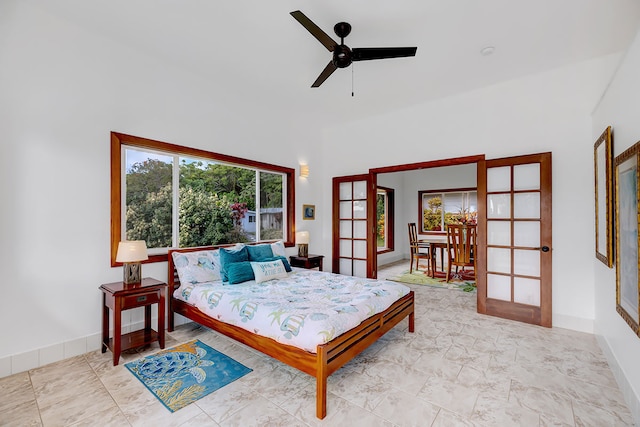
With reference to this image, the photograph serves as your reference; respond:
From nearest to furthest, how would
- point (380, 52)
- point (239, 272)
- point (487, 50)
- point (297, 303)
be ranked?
point (380, 52) → point (297, 303) → point (487, 50) → point (239, 272)

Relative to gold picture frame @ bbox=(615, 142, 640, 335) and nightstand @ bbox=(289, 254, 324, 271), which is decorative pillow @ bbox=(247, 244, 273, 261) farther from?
gold picture frame @ bbox=(615, 142, 640, 335)

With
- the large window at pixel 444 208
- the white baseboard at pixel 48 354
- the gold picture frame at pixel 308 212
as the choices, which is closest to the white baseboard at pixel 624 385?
the gold picture frame at pixel 308 212

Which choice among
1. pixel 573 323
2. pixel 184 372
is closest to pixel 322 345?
pixel 184 372

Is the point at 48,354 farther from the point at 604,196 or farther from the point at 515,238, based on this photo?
the point at 604,196

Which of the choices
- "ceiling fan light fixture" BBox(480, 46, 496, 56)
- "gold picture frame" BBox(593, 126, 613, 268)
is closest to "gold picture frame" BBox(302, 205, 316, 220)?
"ceiling fan light fixture" BBox(480, 46, 496, 56)

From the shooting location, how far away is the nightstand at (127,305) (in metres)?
2.49

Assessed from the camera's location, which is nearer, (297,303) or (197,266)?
(297,303)

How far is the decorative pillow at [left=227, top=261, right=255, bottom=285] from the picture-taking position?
317 centimetres

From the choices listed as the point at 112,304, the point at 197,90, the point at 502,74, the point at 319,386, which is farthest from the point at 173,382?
the point at 502,74

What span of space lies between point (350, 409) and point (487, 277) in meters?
2.78

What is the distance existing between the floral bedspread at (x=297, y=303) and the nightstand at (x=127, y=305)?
1.18ft

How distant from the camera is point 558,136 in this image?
11.0ft

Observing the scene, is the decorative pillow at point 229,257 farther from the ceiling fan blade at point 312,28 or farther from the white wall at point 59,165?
the ceiling fan blade at point 312,28

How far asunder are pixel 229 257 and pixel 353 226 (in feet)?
8.57
